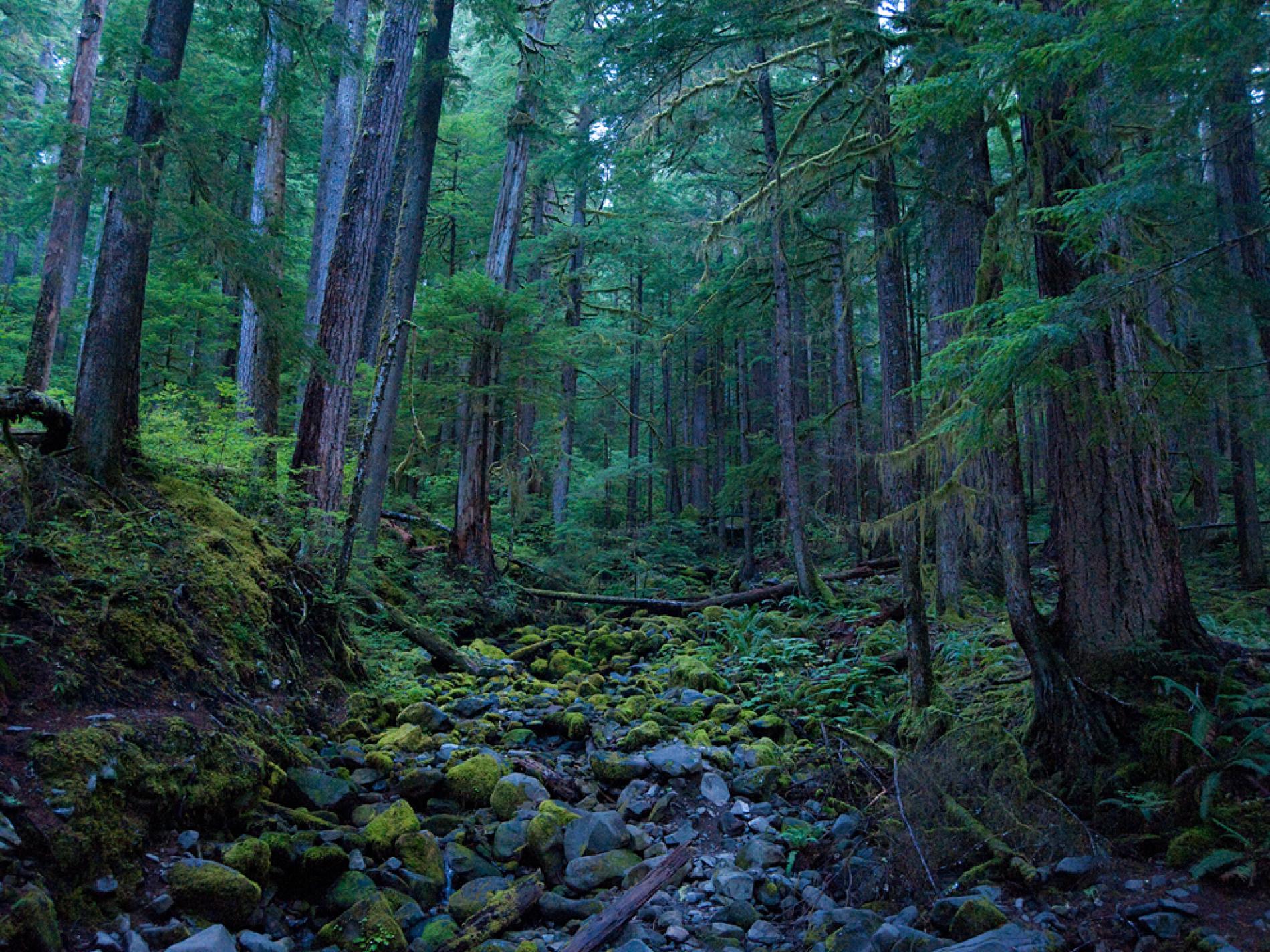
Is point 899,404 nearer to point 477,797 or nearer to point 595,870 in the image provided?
point 595,870

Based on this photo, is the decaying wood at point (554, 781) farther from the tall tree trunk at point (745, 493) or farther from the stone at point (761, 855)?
the tall tree trunk at point (745, 493)

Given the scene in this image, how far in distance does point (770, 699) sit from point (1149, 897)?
460cm

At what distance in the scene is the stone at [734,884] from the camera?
15.2ft

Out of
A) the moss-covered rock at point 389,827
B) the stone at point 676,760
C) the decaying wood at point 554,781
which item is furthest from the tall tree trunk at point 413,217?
the moss-covered rock at point 389,827

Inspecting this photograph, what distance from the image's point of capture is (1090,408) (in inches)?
196

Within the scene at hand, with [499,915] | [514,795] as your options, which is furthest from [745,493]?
[499,915]

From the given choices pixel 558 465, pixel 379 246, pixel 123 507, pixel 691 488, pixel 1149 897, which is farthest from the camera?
pixel 691 488

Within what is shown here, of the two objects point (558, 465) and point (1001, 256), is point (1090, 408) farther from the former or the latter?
point (558, 465)

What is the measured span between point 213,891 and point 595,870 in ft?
7.52

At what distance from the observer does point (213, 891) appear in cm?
337

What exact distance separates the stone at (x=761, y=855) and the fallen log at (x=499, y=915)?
1448mm

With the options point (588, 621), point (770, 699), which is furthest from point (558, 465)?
point (770, 699)

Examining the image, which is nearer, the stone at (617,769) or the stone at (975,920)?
the stone at (975,920)

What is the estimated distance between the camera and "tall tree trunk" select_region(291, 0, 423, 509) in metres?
8.47
